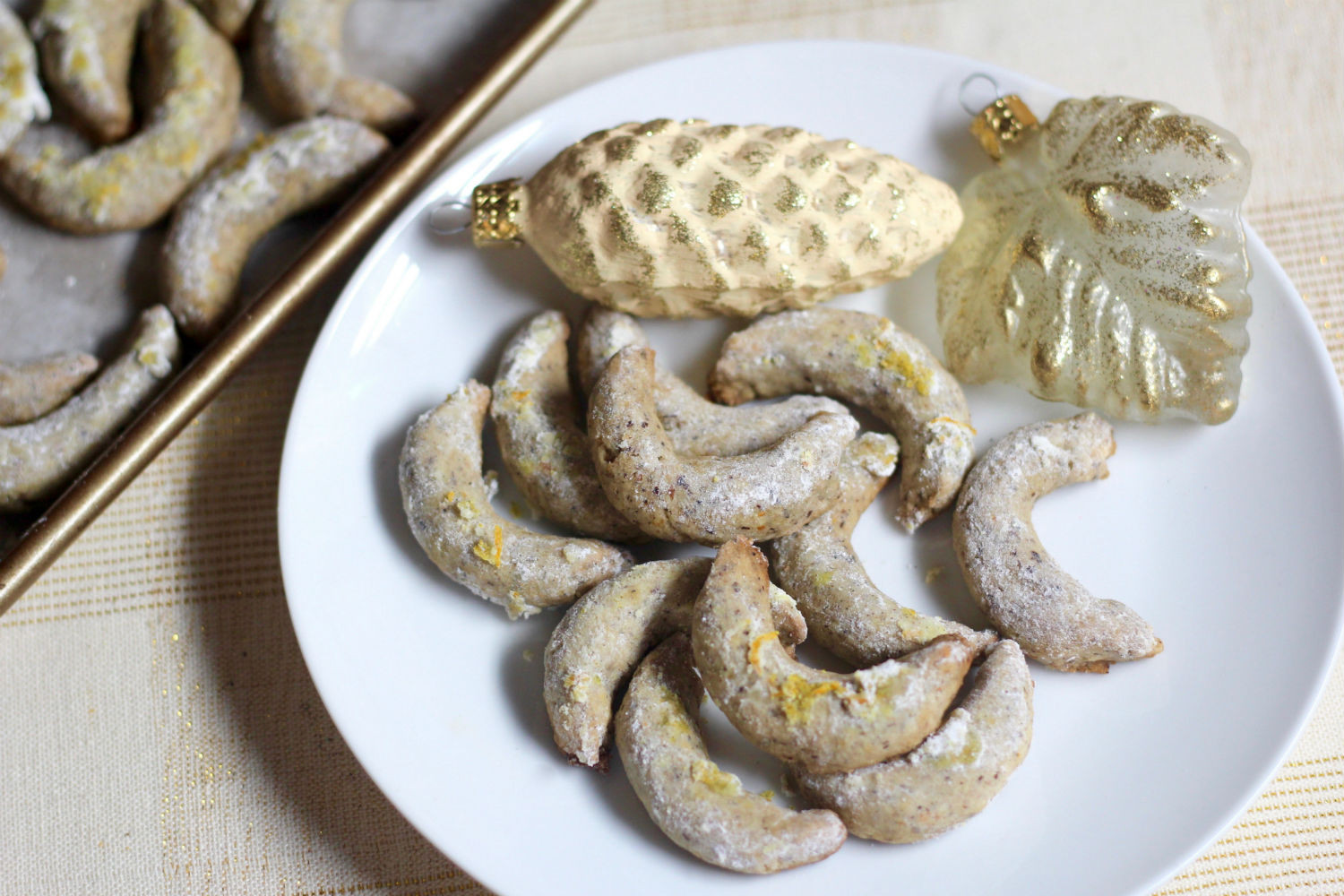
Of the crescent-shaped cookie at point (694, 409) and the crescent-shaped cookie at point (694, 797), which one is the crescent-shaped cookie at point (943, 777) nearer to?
the crescent-shaped cookie at point (694, 797)

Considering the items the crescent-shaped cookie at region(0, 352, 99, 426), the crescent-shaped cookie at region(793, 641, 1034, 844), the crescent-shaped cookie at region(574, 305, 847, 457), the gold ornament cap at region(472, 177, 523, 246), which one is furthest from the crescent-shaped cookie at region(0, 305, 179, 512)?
the crescent-shaped cookie at region(793, 641, 1034, 844)

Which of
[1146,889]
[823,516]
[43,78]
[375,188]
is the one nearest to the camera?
[1146,889]

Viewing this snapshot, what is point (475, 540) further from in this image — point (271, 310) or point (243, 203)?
point (243, 203)

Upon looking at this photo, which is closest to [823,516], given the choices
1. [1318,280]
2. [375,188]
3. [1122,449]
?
[1122,449]

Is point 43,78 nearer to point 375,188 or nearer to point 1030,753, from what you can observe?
point 375,188

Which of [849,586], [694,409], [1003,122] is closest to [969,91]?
[1003,122]

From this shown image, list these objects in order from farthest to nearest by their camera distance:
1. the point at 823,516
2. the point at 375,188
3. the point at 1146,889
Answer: the point at 375,188, the point at 823,516, the point at 1146,889
